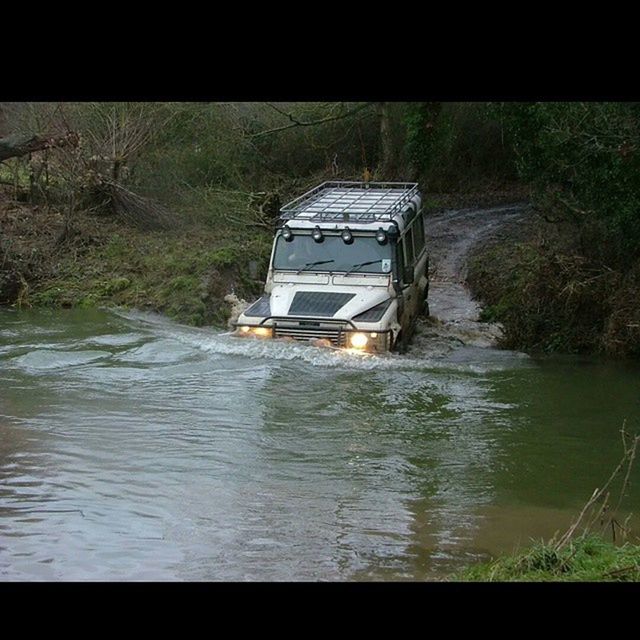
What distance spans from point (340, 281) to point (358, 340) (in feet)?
3.85

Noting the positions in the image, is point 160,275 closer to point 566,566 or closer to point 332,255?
point 332,255

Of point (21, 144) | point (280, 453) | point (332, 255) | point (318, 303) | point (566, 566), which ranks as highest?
point (21, 144)

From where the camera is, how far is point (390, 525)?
7.50 metres

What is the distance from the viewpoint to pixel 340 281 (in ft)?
43.7

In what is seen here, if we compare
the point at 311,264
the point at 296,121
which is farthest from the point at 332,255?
the point at 296,121

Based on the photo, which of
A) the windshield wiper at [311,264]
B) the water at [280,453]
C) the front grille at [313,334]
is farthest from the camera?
the windshield wiper at [311,264]

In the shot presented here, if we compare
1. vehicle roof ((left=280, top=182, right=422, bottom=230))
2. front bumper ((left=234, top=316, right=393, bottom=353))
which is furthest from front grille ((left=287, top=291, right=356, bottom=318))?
vehicle roof ((left=280, top=182, right=422, bottom=230))

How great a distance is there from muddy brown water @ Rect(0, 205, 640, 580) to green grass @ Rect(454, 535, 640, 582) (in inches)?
25.3

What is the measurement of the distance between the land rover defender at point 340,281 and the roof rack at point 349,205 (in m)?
0.02

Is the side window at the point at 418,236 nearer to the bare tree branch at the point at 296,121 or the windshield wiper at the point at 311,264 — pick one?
the windshield wiper at the point at 311,264

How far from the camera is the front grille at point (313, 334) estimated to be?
12492mm

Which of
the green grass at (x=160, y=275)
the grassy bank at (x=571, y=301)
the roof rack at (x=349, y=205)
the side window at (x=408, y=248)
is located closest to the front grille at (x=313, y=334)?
the roof rack at (x=349, y=205)
